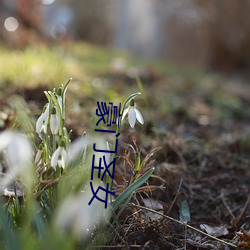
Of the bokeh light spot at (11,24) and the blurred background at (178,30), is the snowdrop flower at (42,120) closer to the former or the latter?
the blurred background at (178,30)

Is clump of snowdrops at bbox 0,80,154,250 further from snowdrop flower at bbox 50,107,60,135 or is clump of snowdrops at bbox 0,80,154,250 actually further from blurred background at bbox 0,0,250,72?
blurred background at bbox 0,0,250,72

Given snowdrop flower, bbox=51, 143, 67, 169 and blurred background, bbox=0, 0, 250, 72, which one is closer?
snowdrop flower, bbox=51, 143, 67, 169

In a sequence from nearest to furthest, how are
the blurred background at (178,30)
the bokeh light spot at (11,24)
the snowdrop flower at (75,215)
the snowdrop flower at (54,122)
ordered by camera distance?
the snowdrop flower at (75,215)
the snowdrop flower at (54,122)
the bokeh light spot at (11,24)
the blurred background at (178,30)

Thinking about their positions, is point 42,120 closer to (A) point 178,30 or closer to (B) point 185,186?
(B) point 185,186

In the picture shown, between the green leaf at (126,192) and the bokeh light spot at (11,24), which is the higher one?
the bokeh light spot at (11,24)

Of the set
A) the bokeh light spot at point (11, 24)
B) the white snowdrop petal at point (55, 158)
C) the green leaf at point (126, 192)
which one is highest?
the bokeh light spot at point (11, 24)

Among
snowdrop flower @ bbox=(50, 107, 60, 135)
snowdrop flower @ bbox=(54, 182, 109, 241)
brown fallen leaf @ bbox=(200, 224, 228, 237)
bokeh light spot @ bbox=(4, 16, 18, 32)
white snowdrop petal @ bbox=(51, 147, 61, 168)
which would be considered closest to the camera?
snowdrop flower @ bbox=(54, 182, 109, 241)

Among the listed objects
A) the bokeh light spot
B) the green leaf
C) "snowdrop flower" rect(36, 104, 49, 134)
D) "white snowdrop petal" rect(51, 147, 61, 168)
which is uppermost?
the bokeh light spot

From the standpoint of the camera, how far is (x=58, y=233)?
93 cm

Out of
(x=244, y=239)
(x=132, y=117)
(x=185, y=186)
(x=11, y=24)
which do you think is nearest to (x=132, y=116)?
(x=132, y=117)

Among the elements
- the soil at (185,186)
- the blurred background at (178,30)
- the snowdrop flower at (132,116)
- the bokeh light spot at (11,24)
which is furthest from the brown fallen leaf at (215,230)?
the bokeh light spot at (11,24)

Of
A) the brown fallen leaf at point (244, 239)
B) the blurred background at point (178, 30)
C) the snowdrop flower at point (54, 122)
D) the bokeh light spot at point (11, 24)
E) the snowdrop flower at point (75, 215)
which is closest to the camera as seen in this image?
the snowdrop flower at point (75, 215)

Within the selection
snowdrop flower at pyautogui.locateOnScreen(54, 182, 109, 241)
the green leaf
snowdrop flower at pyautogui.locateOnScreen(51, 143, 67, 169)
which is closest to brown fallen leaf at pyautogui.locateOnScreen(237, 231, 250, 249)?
the green leaf

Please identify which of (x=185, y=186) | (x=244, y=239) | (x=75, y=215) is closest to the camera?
(x=75, y=215)
